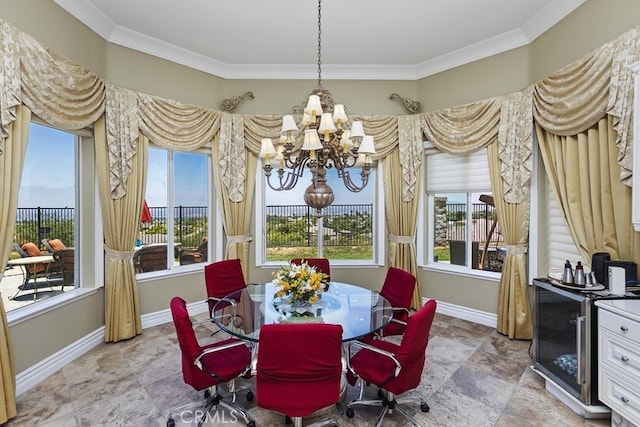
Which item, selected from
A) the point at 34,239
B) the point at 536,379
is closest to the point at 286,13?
the point at 34,239

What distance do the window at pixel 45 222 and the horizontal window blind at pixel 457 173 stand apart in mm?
4378

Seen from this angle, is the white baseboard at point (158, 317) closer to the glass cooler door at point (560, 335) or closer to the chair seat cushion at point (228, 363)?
the chair seat cushion at point (228, 363)

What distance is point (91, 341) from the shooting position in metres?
3.13

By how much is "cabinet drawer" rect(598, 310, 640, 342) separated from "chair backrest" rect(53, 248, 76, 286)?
4.71 m

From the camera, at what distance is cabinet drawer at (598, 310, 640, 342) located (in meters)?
1.80

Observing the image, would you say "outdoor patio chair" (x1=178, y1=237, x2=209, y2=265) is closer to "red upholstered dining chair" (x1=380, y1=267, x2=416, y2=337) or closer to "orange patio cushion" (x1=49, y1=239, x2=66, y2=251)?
"orange patio cushion" (x1=49, y1=239, x2=66, y2=251)

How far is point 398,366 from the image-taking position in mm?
1833

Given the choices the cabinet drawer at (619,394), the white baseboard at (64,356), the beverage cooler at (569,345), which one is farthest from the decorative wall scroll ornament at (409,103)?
the white baseboard at (64,356)

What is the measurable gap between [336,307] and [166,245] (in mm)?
2699

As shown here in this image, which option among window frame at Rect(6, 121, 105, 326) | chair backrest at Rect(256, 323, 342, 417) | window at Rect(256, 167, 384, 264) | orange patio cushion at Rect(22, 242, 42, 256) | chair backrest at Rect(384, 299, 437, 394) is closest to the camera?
chair backrest at Rect(256, 323, 342, 417)

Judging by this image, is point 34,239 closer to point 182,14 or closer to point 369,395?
point 182,14

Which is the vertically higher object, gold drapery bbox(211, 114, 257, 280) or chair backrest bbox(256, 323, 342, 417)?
gold drapery bbox(211, 114, 257, 280)

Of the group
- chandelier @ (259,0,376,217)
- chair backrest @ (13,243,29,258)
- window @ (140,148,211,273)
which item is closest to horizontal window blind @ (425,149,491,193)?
chandelier @ (259,0,376,217)

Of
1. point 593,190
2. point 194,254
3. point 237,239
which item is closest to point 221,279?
point 237,239
